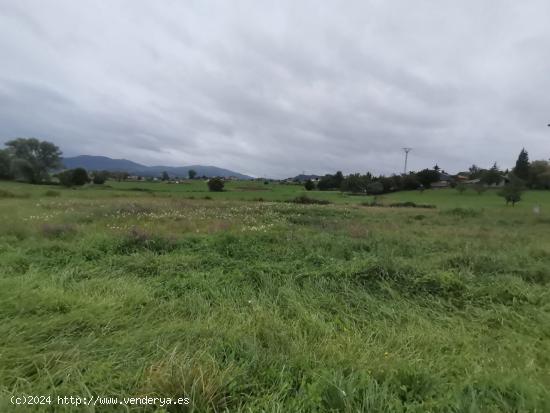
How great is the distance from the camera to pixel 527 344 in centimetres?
433

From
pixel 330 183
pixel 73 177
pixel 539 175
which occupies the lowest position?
pixel 73 177

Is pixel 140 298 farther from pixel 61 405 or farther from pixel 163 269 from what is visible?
pixel 61 405

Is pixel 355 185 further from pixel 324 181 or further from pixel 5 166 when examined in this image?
pixel 5 166

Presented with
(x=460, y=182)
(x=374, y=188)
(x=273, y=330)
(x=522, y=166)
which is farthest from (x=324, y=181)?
(x=273, y=330)

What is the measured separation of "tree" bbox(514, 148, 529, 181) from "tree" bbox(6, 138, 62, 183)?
118248 millimetres

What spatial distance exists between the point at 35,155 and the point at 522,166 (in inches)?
4971

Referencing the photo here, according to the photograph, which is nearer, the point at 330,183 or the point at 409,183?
the point at 409,183

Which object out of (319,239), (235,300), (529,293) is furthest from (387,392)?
(319,239)

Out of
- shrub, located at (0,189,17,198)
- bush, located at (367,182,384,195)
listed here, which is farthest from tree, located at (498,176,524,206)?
shrub, located at (0,189,17,198)

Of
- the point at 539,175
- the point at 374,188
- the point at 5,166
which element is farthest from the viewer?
the point at 374,188

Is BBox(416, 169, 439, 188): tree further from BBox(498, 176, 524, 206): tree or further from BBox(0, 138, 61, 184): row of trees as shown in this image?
BBox(0, 138, 61, 184): row of trees

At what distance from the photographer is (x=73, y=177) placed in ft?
215

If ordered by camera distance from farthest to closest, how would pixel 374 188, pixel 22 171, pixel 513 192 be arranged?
pixel 374 188 < pixel 22 171 < pixel 513 192

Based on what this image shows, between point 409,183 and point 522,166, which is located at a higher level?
point 522,166
